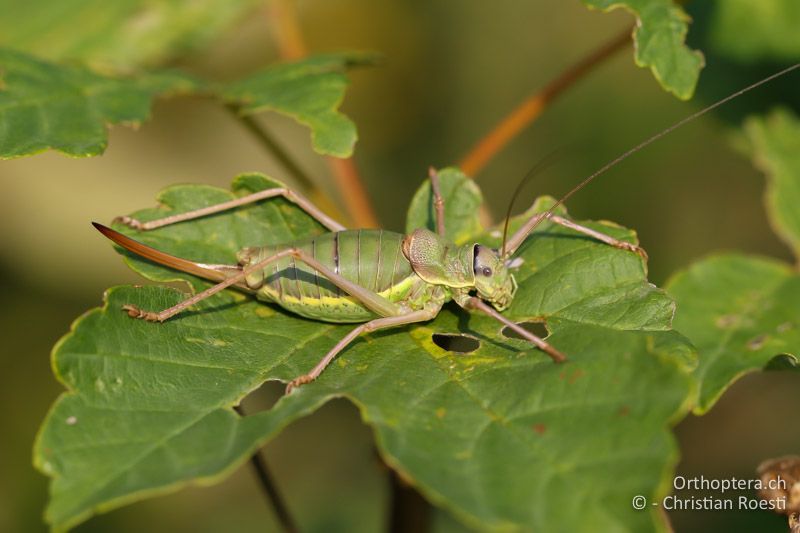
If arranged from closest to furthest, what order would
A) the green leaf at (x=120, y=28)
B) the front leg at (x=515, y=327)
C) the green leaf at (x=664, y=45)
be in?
the front leg at (x=515, y=327) < the green leaf at (x=664, y=45) < the green leaf at (x=120, y=28)

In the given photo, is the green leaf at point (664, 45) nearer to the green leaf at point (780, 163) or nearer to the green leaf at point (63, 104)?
the green leaf at point (780, 163)

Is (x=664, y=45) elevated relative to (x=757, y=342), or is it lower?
elevated

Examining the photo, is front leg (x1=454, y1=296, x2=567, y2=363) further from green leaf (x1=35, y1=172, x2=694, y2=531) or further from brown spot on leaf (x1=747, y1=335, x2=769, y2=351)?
brown spot on leaf (x1=747, y1=335, x2=769, y2=351)

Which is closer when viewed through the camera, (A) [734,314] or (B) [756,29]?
(A) [734,314]

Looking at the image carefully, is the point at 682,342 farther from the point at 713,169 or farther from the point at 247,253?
the point at 713,169

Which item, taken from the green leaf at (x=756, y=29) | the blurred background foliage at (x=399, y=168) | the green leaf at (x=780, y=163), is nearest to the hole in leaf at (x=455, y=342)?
the green leaf at (x=780, y=163)

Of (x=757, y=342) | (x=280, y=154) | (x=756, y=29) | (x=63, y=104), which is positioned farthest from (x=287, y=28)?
(x=757, y=342)

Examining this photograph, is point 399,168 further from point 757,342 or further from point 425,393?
point 425,393

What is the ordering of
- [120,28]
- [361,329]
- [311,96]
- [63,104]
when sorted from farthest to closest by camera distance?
1. [120,28]
2. [311,96]
3. [63,104]
4. [361,329]
